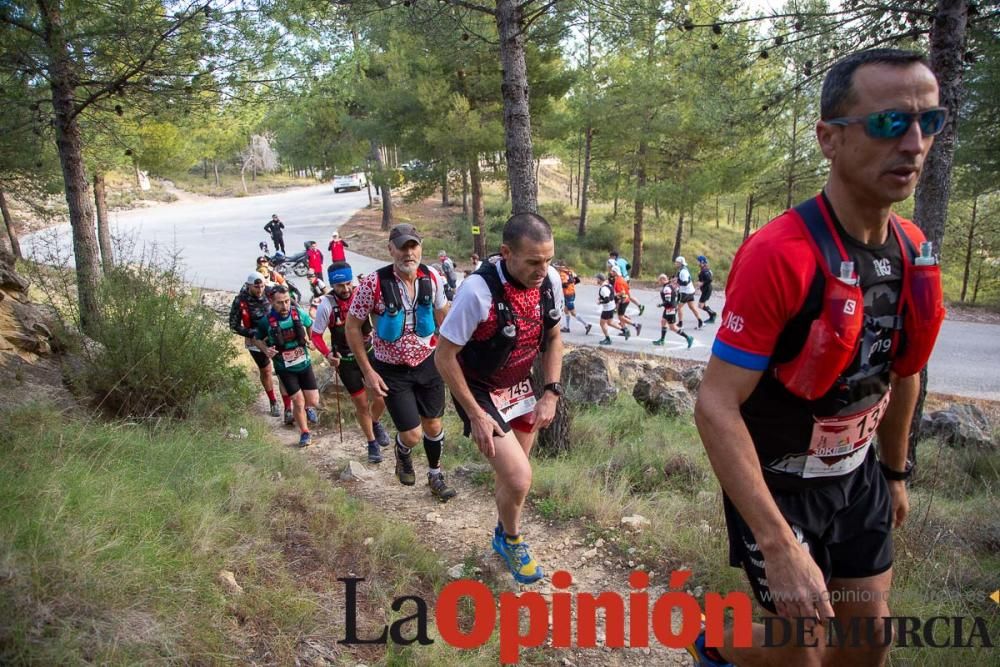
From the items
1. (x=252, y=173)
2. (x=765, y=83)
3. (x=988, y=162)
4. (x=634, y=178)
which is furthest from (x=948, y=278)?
(x=252, y=173)

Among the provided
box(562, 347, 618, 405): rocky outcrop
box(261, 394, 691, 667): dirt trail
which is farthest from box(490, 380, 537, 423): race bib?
box(562, 347, 618, 405): rocky outcrop

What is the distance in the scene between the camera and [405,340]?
15.4 feet

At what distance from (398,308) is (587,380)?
180 inches

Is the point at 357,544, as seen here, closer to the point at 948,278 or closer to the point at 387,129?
the point at 387,129

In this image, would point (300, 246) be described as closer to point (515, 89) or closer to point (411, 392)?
point (515, 89)

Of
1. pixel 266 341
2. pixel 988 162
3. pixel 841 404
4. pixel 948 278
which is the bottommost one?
pixel 948 278

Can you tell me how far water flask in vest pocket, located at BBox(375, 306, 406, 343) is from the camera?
15.2 ft

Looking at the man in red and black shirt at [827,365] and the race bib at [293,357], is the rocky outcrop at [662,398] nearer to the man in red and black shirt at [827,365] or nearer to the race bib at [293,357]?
the race bib at [293,357]

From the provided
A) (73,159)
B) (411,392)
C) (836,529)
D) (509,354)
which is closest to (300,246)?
(73,159)

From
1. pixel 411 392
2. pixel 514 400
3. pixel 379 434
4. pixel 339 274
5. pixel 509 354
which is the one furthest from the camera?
pixel 379 434

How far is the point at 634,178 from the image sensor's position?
2491cm

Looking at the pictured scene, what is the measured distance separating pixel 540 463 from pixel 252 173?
69106 millimetres

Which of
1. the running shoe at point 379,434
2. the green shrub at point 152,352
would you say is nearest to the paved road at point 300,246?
the green shrub at point 152,352

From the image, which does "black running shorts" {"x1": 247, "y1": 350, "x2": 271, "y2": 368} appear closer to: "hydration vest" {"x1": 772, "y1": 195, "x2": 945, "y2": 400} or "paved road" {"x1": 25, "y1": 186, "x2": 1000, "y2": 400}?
"paved road" {"x1": 25, "y1": 186, "x2": 1000, "y2": 400}
